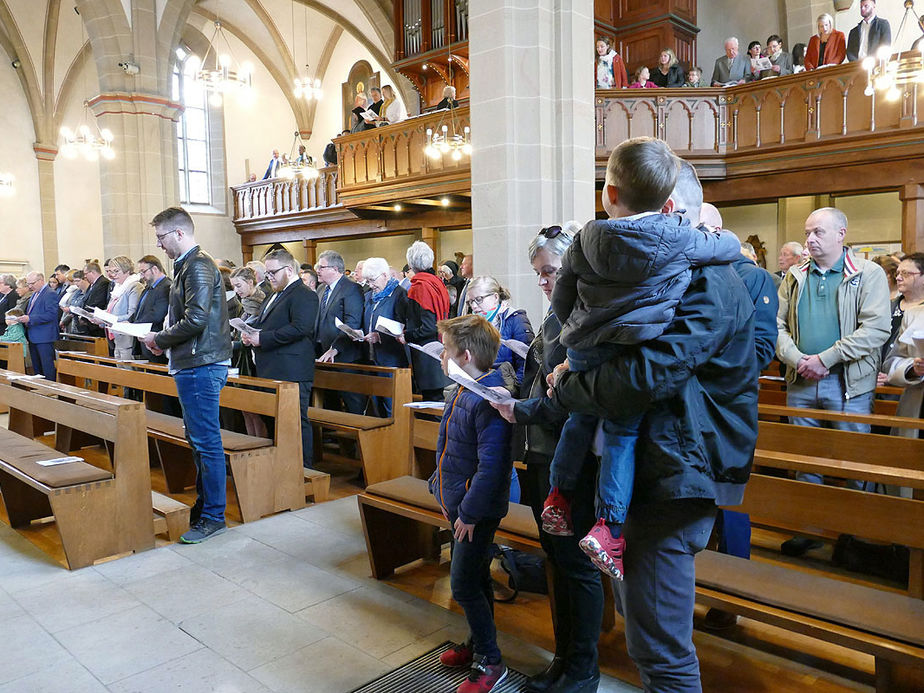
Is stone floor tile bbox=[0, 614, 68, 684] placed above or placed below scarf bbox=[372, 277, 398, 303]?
below

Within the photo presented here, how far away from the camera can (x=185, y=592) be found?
329cm

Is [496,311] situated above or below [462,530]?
above

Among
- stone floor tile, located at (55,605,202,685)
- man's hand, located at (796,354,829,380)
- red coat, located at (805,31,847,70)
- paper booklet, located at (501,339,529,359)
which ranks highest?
red coat, located at (805,31,847,70)

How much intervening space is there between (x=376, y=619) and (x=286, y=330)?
2.30m

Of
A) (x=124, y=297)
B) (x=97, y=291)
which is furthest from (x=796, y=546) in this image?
(x=97, y=291)

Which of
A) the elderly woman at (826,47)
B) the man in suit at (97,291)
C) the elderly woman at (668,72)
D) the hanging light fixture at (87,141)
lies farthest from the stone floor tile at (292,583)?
the hanging light fixture at (87,141)

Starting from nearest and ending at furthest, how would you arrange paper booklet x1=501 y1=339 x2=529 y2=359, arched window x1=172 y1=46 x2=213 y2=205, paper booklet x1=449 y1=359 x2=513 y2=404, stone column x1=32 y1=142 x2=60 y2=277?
paper booklet x1=449 y1=359 x2=513 y2=404
paper booklet x1=501 y1=339 x2=529 y2=359
stone column x1=32 y1=142 x2=60 y2=277
arched window x1=172 y1=46 x2=213 y2=205

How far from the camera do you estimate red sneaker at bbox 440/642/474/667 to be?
258 cm

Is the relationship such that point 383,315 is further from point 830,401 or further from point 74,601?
point 830,401

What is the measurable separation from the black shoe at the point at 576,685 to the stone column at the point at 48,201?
1857cm

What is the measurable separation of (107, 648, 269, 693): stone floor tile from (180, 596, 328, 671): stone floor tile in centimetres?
6

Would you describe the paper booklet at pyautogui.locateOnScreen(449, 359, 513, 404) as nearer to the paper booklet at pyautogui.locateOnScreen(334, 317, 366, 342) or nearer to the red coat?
the paper booklet at pyautogui.locateOnScreen(334, 317, 366, 342)

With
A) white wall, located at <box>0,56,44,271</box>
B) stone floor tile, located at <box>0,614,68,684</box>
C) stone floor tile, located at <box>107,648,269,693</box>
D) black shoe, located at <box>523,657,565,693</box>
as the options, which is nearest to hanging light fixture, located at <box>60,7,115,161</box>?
white wall, located at <box>0,56,44,271</box>

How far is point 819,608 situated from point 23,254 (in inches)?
756
